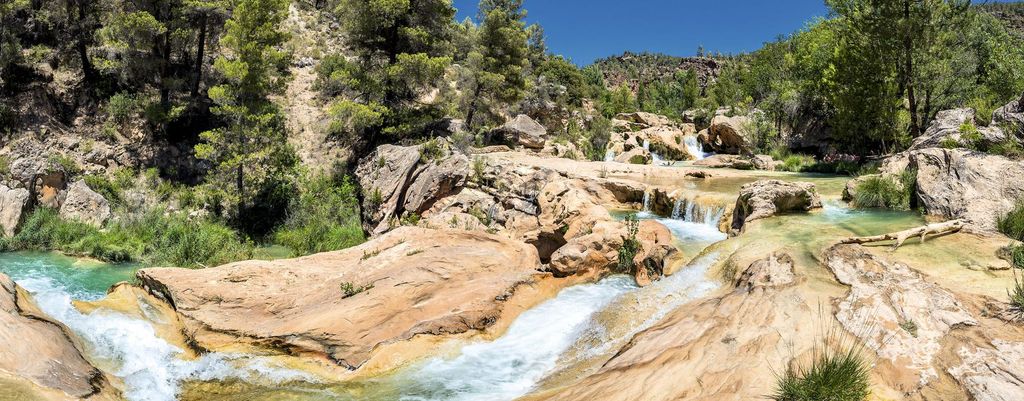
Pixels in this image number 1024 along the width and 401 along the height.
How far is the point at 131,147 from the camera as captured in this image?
23.8m

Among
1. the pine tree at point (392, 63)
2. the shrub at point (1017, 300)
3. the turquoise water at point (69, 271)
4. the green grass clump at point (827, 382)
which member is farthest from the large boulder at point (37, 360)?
the pine tree at point (392, 63)

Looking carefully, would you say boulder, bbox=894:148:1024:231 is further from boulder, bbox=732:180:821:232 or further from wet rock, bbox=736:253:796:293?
wet rock, bbox=736:253:796:293

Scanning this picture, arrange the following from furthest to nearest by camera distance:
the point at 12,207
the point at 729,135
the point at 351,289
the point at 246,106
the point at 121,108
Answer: the point at 729,135
the point at 121,108
the point at 246,106
the point at 12,207
the point at 351,289

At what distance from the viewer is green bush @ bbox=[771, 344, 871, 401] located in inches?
187

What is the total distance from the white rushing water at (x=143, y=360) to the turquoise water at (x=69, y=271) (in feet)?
17.1

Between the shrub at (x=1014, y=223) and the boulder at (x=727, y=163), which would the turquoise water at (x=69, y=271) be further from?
the boulder at (x=727, y=163)

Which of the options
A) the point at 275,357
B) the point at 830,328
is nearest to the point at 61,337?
the point at 275,357

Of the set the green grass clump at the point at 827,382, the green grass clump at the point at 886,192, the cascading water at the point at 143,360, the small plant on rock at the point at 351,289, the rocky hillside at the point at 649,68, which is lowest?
the cascading water at the point at 143,360

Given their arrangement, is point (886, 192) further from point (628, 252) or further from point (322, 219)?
point (322, 219)

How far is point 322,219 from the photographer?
66.8 ft

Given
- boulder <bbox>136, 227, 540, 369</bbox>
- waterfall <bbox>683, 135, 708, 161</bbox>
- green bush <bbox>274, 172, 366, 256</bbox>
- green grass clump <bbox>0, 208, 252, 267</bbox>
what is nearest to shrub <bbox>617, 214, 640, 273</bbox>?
boulder <bbox>136, 227, 540, 369</bbox>

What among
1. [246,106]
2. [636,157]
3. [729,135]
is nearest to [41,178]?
[246,106]

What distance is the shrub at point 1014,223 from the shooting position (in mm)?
8609

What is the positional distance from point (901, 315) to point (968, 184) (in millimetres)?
7292
